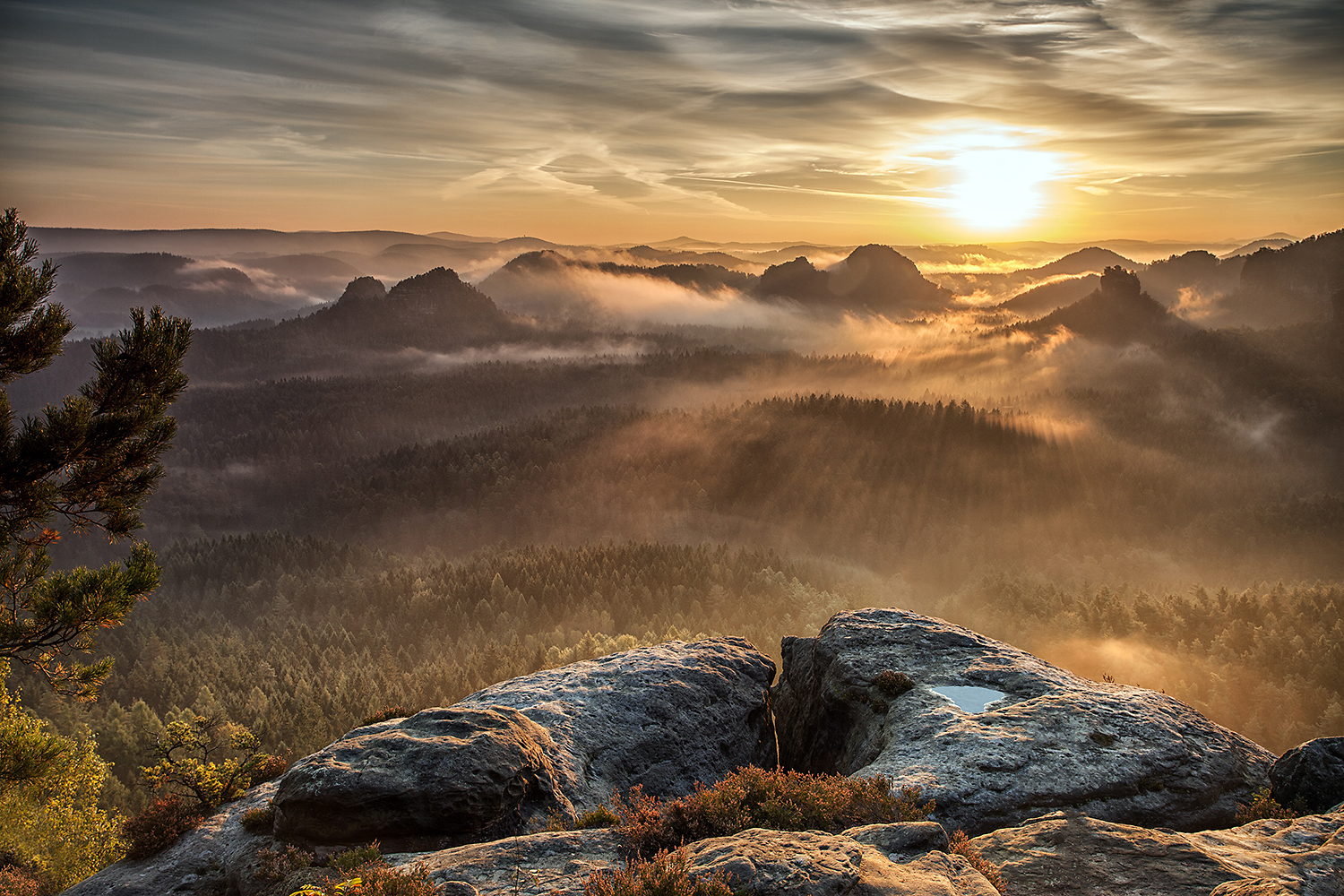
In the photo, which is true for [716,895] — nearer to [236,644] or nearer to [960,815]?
[960,815]

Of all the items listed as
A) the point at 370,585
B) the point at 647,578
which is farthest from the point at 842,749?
the point at 370,585

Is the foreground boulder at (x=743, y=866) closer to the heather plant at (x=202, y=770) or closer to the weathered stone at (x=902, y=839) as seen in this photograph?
the weathered stone at (x=902, y=839)

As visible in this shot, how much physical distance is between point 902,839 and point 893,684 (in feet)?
48.9

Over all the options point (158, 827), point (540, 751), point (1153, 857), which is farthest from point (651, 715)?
point (158, 827)

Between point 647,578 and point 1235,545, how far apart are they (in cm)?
Answer: 13411

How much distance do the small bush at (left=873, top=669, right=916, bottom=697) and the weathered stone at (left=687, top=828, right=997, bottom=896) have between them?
15.2m

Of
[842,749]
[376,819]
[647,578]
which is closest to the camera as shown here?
[376,819]

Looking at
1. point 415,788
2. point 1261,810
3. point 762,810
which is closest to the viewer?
point 762,810

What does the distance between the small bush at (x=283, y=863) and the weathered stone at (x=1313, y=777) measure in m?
30.4

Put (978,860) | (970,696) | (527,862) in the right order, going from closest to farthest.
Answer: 1. (978,860)
2. (527,862)
3. (970,696)

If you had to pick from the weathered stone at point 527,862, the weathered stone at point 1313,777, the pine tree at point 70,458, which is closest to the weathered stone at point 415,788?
the weathered stone at point 527,862

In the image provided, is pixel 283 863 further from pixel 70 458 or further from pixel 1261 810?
pixel 1261 810

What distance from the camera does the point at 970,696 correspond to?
29438mm

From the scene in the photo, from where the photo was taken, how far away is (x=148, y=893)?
946 inches
